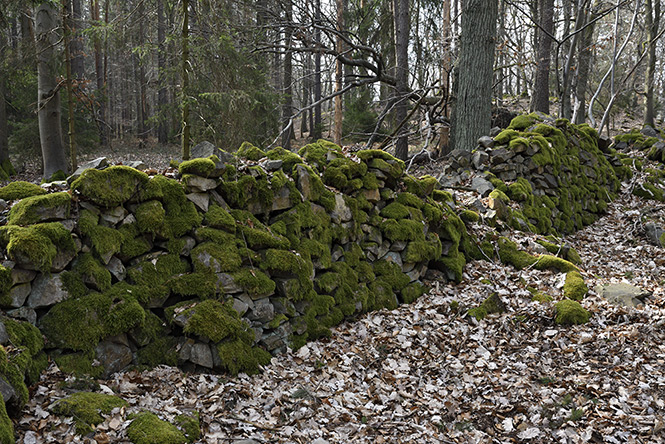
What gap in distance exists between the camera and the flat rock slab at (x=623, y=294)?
199 inches

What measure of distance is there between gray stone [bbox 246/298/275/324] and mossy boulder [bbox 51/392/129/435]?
140 cm

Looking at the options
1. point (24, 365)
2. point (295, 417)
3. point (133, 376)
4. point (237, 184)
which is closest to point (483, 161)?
point (237, 184)

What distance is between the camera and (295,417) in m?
3.39

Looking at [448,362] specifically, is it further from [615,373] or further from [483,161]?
[483,161]

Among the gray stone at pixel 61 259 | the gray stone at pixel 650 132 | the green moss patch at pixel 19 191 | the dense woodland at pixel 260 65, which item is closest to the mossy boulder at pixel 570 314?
the dense woodland at pixel 260 65

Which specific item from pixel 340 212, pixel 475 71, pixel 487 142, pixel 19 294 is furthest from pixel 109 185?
pixel 475 71

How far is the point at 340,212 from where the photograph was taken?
18.0 feet

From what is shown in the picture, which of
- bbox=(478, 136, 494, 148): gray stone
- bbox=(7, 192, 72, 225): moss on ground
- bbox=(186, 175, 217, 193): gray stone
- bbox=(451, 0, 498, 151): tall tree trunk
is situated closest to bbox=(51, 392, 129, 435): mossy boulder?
bbox=(7, 192, 72, 225): moss on ground

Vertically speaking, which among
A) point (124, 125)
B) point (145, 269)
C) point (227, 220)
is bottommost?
point (145, 269)

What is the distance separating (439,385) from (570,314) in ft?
6.47

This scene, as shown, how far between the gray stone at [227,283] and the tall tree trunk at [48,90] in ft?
25.6

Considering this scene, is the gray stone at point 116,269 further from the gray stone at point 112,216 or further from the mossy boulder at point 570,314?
the mossy boulder at point 570,314

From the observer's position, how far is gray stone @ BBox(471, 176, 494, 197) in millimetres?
7902

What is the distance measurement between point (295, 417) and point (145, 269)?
70.9 inches
